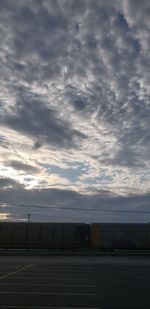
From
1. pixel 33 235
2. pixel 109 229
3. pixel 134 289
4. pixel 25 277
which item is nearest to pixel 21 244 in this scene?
pixel 33 235

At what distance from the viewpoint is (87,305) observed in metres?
12.0

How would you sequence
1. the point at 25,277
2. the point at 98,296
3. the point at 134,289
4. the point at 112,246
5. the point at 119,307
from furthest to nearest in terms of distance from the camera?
the point at 112,246 → the point at 25,277 → the point at 134,289 → the point at 98,296 → the point at 119,307

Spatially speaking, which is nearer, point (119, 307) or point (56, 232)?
point (119, 307)

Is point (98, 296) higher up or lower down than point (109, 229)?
lower down

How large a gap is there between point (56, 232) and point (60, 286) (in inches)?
1474

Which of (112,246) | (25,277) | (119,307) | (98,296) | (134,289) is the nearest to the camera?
(119,307)

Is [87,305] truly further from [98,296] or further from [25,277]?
[25,277]

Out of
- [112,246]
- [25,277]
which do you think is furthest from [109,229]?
[25,277]

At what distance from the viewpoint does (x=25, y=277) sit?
18.9m

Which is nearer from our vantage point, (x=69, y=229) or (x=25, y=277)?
(x=25, y=277)

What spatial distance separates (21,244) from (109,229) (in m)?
10.6

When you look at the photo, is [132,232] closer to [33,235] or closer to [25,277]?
[33,235]

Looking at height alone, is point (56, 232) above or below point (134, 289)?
above

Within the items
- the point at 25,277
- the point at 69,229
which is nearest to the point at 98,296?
the point at 25,277
